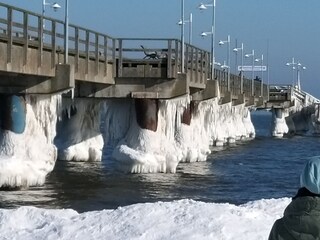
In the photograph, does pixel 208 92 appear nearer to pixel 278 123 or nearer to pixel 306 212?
pixel 306 212

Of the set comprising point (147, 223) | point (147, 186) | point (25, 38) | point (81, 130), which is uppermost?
point (25, 38)

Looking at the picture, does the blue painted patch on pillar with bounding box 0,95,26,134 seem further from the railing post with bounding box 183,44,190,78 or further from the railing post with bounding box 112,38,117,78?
the railing post with bounding box 183,44,190,78

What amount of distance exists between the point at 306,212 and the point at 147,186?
23.8 m

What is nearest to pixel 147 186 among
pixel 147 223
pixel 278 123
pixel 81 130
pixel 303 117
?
pixel 81 130

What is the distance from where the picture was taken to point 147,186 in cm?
2889

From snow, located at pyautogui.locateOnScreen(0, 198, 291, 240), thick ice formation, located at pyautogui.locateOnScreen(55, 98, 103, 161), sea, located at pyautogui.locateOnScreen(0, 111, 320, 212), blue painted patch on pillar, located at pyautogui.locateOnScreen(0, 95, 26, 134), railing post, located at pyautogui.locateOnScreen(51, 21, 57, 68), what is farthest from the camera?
thick ice formation, located at pyautogui.locateOnScreen(55, 98, 103, 161)

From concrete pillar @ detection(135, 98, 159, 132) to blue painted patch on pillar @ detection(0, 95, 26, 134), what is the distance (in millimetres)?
8102

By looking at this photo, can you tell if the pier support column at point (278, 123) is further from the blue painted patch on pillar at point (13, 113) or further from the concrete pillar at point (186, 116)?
the blue painted patch on pillar at point (13, 113)

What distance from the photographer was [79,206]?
76.5 ft

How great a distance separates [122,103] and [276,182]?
673 cm

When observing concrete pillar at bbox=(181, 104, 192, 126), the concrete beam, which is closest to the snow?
concrete pillar at bbox=(181, 104, 192, 126)

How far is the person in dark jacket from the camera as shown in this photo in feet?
16.8

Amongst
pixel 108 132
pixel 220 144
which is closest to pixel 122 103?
pixel 108 132

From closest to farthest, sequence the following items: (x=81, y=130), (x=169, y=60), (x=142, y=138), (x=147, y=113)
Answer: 1. (x=142, y=138)
2. (x=147, y=113)
3. (x=169, y=60)
4. (x=81, y=130)
